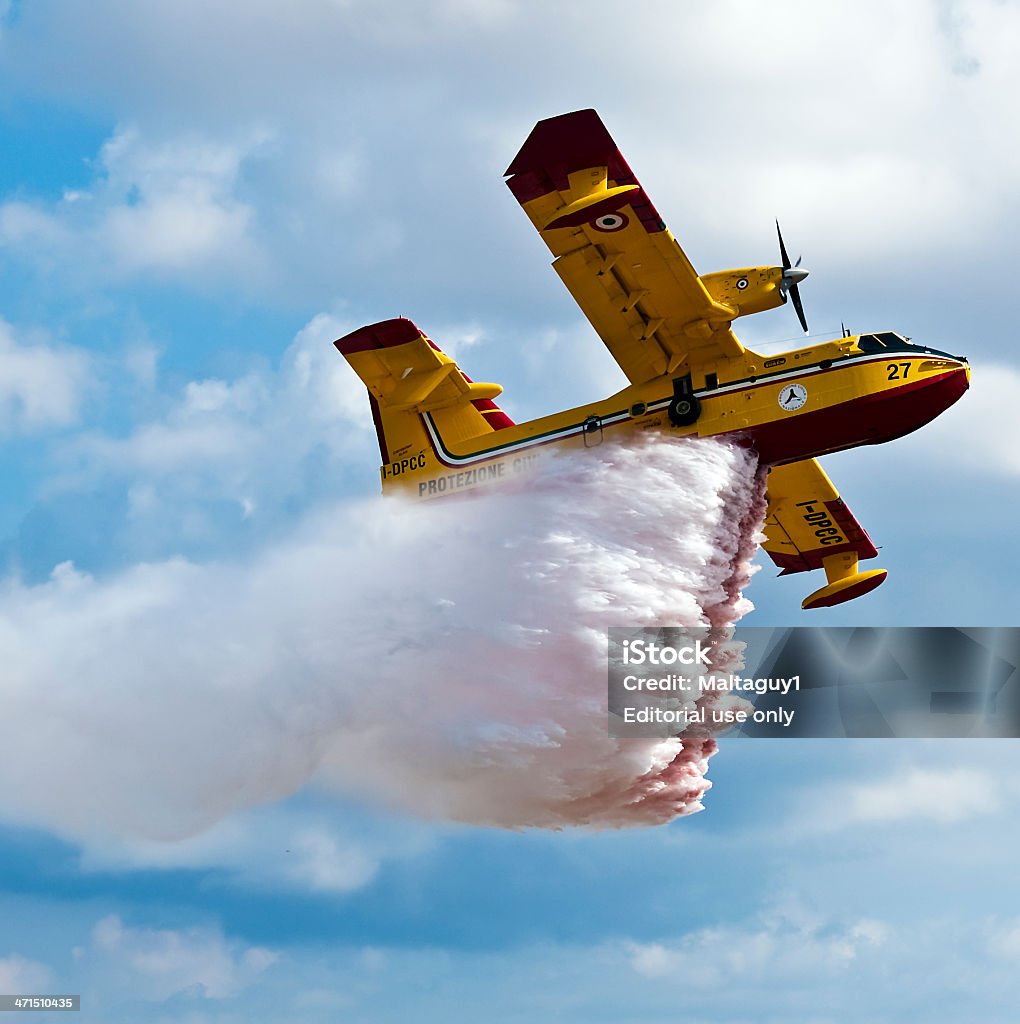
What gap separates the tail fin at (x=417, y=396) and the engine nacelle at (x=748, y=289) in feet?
16.9

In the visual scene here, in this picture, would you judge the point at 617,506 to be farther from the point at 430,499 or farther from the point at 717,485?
the point at 430,499

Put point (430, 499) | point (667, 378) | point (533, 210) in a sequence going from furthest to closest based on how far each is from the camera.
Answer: point (430, 499)
point (667, 378)
point (533, 210)

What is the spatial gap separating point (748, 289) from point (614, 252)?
2.37 metres

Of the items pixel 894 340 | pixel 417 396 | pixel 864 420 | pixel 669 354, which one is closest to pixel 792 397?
pixel 864 420

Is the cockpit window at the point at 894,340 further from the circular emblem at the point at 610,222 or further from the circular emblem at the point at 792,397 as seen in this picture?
the circular emblem at the point at 610,222

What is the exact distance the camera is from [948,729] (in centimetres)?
2848

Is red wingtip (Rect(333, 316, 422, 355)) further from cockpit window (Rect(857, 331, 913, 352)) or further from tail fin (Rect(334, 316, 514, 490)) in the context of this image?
cockpit window (Rect(857, 331, 913, 352))

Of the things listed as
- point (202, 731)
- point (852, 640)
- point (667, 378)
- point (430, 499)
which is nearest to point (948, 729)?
point (852, 640)

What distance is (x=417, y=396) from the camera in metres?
31.3

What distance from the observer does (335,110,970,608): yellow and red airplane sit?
26.4m

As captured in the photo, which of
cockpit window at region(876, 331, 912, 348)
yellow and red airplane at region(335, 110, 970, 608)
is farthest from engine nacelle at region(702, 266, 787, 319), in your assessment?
cockpit window at region(876, 331, 912, 348)

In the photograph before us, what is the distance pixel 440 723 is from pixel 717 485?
600 centimetres

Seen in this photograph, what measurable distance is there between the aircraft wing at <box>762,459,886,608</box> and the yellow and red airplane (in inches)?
143

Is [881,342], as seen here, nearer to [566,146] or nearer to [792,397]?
[792,397]
